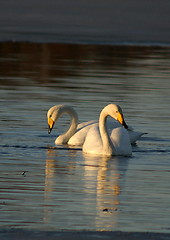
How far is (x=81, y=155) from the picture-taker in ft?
38.8

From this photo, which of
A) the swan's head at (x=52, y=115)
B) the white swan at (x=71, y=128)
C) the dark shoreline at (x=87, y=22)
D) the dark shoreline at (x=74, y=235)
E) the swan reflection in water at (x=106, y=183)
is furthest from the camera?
the dark shoreline at (x=87, y=22)

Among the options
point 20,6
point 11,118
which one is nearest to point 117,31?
point 20,6

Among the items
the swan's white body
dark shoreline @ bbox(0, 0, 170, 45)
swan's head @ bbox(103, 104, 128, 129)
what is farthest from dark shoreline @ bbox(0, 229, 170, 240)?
dark shoreline @ bbox(0, 0, 170, 45)

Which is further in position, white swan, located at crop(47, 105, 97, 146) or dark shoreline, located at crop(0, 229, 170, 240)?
white swan, located at crop(47, 105, 97, 146)

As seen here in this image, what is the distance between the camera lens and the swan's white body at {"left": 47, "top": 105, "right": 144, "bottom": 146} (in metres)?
12.8

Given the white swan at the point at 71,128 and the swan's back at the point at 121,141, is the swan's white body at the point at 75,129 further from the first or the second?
the swan's back at the point at 121,141

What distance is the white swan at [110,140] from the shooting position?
38.7ft

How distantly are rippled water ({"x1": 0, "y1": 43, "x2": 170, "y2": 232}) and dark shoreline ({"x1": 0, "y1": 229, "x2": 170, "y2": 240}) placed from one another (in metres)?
0.22

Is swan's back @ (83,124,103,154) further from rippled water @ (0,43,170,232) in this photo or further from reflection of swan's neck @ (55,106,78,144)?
reflection of swan's neck @ (55,106,78,144)

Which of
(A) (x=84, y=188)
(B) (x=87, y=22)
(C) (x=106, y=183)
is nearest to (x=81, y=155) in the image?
(C) (x=106, y=183)

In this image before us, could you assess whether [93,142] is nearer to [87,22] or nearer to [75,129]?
[75,129]

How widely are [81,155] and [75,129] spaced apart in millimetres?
1875

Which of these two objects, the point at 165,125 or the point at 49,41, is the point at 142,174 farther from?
the point at 49,41

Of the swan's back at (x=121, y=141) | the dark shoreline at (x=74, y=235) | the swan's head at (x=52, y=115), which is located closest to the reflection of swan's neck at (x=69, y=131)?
the swan's head at (x=52, y=115)
